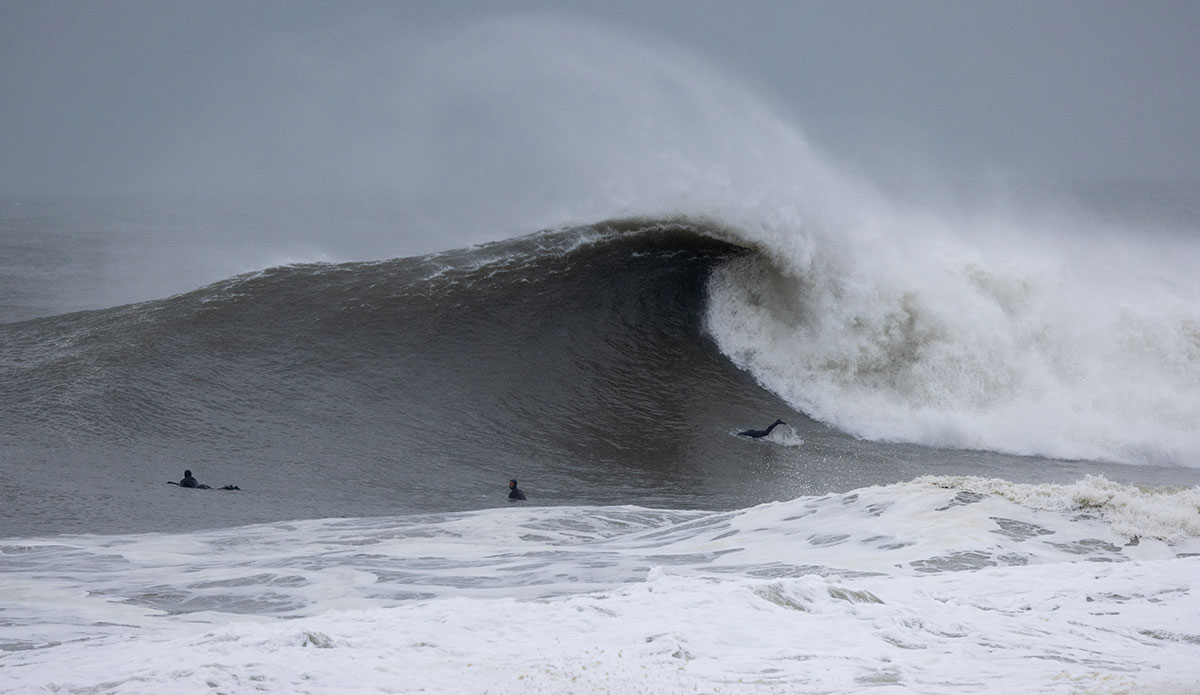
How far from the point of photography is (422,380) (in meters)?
15.7

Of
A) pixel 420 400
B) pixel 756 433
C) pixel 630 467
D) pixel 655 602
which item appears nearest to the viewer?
pixel 655 602

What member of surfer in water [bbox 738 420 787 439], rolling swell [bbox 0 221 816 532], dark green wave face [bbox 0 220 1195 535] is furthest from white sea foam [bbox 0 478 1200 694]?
surfer in water [bbox 738 420 787 439]

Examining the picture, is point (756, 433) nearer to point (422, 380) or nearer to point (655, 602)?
point (422, 380)

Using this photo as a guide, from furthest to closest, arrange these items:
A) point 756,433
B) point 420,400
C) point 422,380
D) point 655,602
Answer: point 422,380
point 420,400
point 756,433
point 655,602

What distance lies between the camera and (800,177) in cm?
2103

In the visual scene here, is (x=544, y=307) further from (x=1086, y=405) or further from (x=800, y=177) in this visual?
(x=1086, y=405)

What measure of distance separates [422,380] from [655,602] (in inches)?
397

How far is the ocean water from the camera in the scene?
537 centimetres

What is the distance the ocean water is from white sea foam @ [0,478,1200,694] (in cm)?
3

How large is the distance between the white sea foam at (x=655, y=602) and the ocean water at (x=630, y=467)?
0.03m

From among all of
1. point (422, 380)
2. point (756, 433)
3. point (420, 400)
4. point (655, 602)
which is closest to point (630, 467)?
point (756, 433)

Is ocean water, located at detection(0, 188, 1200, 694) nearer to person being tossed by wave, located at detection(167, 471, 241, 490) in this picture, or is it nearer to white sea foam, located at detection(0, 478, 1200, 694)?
white sea foam, located at detection(0, 478, 1200, 694)

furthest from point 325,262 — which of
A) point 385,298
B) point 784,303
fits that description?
point 784,303

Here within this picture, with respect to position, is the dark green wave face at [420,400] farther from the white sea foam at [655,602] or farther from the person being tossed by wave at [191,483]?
the white sea foam at [655,602]
